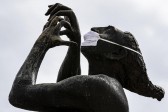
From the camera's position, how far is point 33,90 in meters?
7.59

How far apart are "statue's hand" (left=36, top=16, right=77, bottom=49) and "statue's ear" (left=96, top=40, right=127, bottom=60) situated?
0.45 meters

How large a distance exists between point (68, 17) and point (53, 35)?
0.41m

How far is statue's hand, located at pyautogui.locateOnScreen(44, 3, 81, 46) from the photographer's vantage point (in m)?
8.12

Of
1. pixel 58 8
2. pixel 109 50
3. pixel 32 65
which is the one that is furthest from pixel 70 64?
pixel 32 65

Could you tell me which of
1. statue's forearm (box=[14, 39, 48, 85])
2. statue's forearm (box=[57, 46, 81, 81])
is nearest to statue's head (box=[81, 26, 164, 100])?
statue's forearm (box=[57, 46, 81, 81])

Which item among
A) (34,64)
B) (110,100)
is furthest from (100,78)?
(34,64)

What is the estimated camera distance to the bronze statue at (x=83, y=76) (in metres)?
7.60

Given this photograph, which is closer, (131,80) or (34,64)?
(34,64)

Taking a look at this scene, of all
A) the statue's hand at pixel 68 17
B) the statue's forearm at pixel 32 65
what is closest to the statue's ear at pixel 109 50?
the statue's hand at pixel 68 17

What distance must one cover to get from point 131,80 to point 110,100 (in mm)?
752

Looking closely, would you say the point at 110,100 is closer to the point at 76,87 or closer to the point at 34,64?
the point at 76,87

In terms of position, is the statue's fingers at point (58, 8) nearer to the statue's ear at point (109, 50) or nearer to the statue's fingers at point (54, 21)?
the statue's fingers at point (54, 21)

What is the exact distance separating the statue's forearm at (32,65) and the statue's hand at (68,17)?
449 millimetres

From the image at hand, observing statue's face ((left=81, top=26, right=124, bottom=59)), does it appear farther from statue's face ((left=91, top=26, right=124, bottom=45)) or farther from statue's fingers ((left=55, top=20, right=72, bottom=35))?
statue's fingers ((left=55, top=20, right=72, bottom=35))
